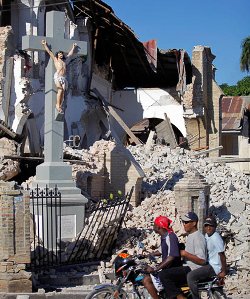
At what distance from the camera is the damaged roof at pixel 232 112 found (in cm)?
3631

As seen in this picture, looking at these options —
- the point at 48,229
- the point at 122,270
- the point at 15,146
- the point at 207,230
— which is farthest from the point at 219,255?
the point at 15,146

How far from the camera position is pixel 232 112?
3738 cm

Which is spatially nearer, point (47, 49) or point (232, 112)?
point (47, 49)

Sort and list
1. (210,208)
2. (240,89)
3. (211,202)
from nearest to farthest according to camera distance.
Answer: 1. (210,208)
2. (211,202)
3. (240,89)

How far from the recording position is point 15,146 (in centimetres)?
1716

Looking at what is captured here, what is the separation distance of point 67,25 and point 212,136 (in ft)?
34.5

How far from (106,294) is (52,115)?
6.08m

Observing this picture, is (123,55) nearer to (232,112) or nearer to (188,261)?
(232,112)

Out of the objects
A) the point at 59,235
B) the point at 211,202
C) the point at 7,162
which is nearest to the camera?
the point at 59,235

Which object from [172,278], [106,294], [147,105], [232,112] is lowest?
[106,294]

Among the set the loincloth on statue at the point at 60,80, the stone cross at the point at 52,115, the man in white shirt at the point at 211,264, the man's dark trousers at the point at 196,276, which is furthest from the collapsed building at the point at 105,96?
the man's dark trousers at the point at 196,276

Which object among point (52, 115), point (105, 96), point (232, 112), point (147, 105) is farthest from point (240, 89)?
point (52, 115)

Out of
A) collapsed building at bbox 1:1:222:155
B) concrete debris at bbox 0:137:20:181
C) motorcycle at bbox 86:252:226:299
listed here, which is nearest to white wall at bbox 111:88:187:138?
collapsed building at bbox 1:1:222:155

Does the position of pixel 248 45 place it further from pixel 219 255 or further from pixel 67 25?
pixel 219 255
